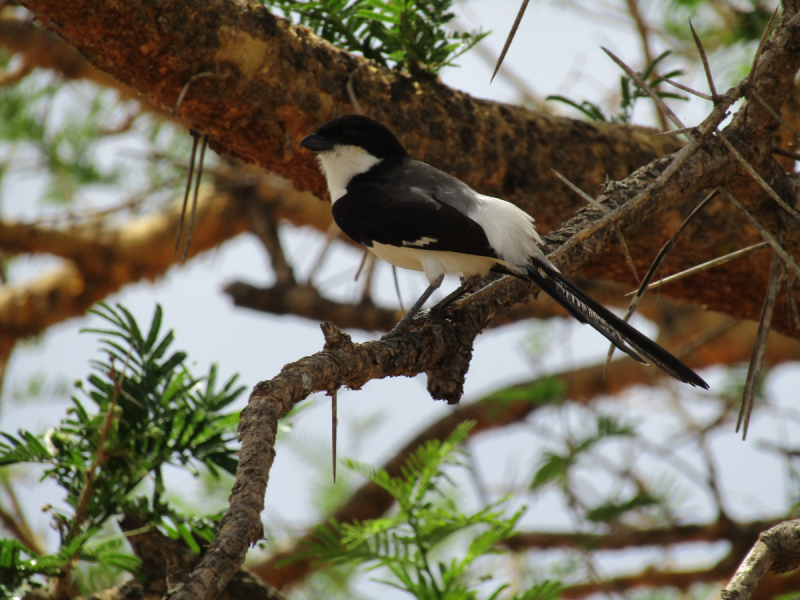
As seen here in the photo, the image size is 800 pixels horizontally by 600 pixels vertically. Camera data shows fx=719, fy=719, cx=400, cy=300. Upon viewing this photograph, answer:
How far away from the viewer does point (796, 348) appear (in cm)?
507

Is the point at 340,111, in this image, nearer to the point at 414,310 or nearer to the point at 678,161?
the point at 414,310

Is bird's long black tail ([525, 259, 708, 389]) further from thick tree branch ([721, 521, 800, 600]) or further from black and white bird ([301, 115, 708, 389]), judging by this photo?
thick tree branch ([721, 521, 800, 600])

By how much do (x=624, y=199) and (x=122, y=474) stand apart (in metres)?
1.66

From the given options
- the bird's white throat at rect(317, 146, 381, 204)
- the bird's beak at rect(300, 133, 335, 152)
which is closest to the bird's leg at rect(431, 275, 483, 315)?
the bird's white throat at rect(317, 146, 381, 204)

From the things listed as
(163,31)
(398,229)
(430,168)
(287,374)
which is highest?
(163,31)

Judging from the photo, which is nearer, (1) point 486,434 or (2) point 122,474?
(2) point 122,474

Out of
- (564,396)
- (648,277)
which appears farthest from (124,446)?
(564,396)

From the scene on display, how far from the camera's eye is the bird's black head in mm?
2629

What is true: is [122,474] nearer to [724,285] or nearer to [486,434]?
[724,285]

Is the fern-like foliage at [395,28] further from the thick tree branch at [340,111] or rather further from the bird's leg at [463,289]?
the bird's leg at [463,289]

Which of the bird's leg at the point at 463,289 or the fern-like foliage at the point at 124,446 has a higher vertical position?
the bird's leg at the point at 463,289

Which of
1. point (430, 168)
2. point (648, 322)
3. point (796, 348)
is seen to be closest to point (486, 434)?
point (648, 322)

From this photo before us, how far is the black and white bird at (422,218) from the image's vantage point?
7.71ft

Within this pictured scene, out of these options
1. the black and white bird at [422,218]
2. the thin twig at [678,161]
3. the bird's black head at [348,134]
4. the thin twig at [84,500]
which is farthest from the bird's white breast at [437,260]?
the thin twig at [84,500]
